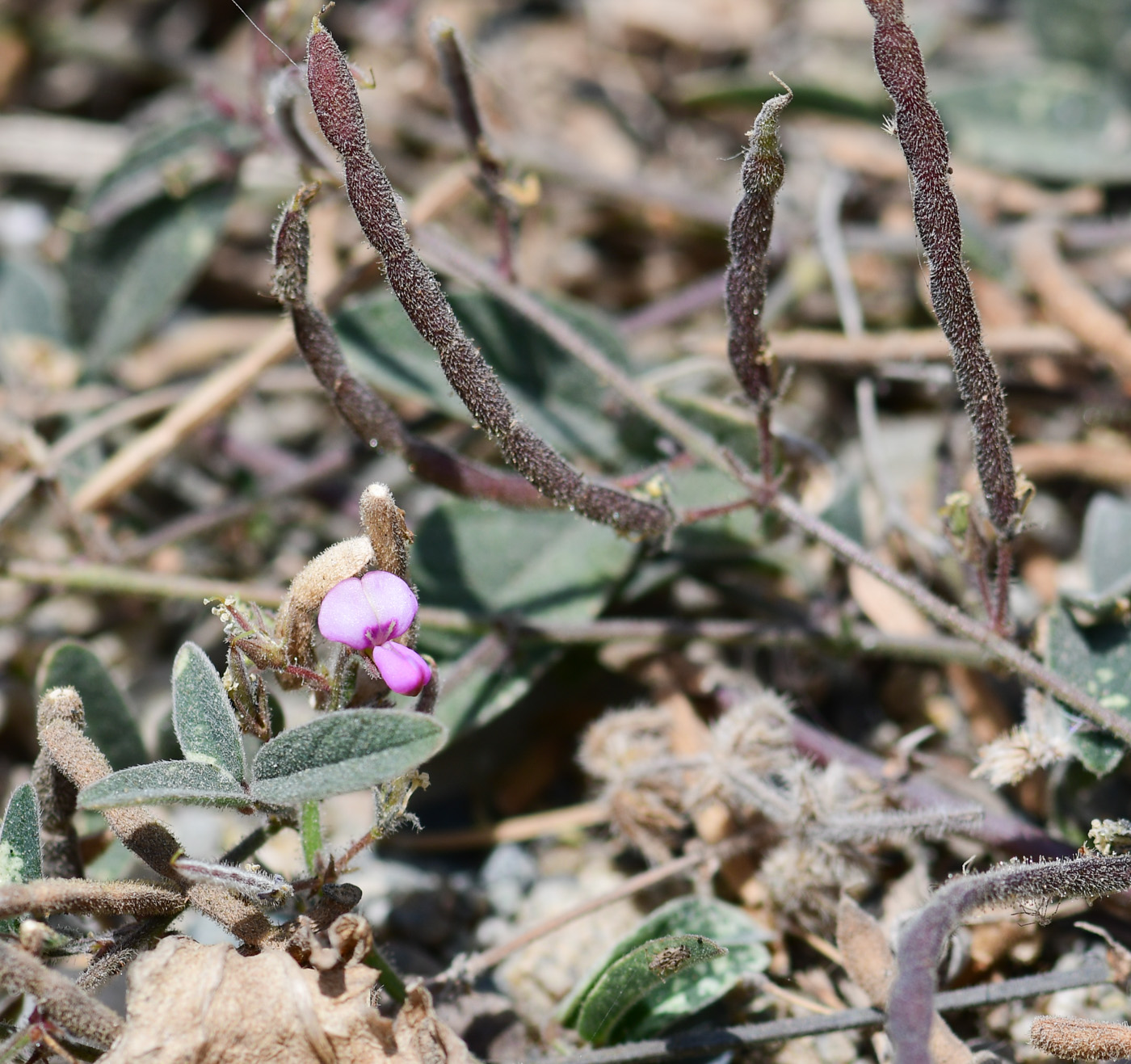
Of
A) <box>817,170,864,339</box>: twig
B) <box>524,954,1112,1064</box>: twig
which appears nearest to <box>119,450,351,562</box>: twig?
<box>817,170,864,339</box>: twig

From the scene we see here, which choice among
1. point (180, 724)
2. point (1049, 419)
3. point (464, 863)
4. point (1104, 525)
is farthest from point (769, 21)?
point (180, 724)

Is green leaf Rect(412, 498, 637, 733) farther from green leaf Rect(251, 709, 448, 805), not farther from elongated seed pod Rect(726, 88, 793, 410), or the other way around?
green leaf Rect(251, 709, 448, 805)

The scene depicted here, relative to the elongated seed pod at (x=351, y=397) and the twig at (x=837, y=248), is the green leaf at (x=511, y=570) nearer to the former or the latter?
the elongated seed pod at (x=351, y=397)

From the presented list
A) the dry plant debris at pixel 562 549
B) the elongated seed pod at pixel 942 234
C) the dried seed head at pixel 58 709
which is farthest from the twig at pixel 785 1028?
the dried seed head at pixel 58 709

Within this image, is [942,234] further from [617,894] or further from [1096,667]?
[617,894]

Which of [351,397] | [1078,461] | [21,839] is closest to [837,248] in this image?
[1078,461]

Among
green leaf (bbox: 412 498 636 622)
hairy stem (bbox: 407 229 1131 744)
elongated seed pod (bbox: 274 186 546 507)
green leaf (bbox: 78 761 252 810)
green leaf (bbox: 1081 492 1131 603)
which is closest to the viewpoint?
green leaf (bbox: 78 761 252 810)

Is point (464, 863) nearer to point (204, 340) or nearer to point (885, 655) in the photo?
point (885, 655)
